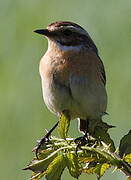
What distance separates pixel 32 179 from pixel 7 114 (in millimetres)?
3963

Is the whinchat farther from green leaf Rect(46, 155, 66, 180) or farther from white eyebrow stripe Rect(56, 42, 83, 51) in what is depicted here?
green leaf Rect(46, 155, 66, 180)

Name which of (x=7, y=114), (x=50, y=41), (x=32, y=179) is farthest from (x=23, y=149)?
(x=32, y=179)

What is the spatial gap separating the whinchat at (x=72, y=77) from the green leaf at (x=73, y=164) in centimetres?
174

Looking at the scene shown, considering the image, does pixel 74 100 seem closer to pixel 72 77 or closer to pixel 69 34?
pixel 72 77

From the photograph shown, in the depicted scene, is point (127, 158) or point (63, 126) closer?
point (127, 158)

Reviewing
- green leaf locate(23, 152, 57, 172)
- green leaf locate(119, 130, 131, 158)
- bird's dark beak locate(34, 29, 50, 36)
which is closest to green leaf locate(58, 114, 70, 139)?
green leaf locate(23, 152, 57, 172)

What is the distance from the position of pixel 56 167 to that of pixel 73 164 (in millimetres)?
66

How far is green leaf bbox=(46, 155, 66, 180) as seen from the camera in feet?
6.00

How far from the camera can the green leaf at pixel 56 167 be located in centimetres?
183

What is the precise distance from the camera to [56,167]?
1.84 metres

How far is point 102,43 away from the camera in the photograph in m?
5.83

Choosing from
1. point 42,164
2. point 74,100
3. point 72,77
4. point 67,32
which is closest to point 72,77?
point 72,77

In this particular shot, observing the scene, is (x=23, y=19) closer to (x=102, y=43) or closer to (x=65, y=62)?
(x=102, y=43)

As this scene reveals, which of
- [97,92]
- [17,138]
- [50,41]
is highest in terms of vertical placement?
[50,41]
